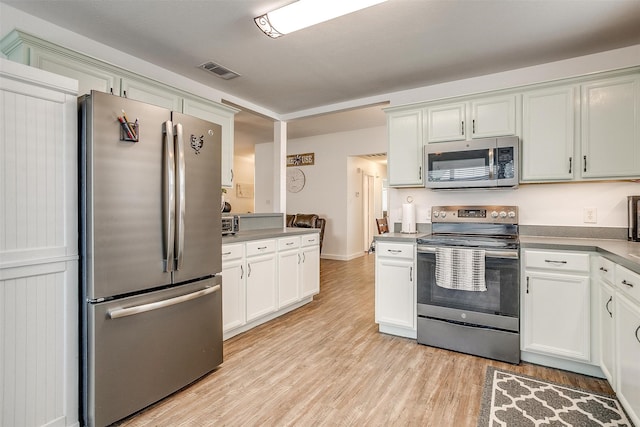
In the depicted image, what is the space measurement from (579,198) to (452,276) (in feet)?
4.59

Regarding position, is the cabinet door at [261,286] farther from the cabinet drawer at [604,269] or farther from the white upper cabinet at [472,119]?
the cabinet drawer at [604,269]

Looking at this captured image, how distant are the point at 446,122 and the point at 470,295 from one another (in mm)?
1636

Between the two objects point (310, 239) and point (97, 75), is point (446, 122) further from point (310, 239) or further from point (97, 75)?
point (97, 75)

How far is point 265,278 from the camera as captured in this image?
316cm

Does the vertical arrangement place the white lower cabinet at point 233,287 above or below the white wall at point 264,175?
below

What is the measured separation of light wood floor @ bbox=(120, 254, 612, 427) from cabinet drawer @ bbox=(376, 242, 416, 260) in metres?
0.77

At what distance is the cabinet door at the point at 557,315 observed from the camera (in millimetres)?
2232

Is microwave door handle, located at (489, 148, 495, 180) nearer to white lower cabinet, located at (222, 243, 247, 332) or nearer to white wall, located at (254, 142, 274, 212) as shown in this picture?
white lower cabinet, located at (222, 243, 247, 332)

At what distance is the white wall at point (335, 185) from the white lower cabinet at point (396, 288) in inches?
158

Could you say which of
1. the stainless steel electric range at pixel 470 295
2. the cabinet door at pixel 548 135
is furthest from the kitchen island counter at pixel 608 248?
the cabinet door at pixel 548 135

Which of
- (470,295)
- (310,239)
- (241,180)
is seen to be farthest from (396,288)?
(241,180)

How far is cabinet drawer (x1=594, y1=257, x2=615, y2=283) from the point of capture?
6.25 feet

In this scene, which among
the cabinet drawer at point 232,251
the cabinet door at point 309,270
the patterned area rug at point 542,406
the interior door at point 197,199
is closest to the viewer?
the patterned area rug at point 542,406

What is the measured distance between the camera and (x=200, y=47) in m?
2.79
